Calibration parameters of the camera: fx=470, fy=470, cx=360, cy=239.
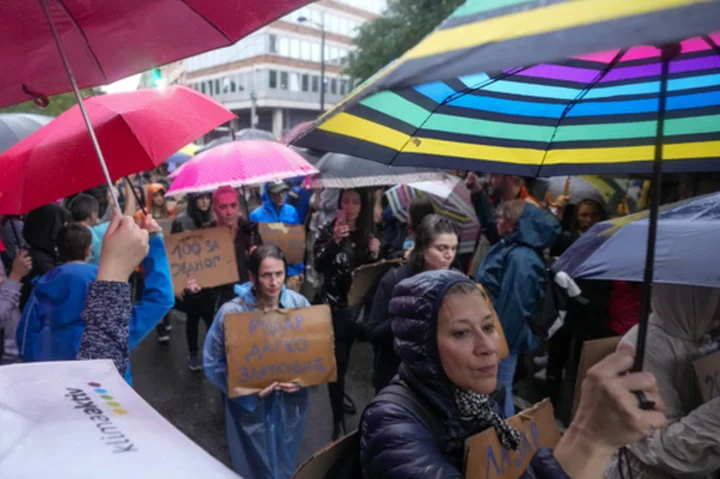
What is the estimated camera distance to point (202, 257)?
377cm

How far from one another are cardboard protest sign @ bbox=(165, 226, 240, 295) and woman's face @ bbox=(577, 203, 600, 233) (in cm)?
315

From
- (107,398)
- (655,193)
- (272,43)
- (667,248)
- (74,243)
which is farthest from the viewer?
(272,43)

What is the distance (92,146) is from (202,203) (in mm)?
2701

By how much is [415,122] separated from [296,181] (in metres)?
5.87

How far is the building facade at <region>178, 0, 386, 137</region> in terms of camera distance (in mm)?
43594

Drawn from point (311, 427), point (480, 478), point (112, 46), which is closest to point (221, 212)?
point (311, 427)

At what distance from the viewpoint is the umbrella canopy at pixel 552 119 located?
1622 millimetres

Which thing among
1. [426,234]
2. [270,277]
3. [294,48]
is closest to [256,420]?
[270,277]

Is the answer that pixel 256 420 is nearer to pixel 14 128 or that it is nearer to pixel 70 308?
pixel 70 308

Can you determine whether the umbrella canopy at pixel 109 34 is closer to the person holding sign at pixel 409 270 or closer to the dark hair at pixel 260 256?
the dark hair at pixel 260 256

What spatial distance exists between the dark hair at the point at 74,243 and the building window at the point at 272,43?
44.6m

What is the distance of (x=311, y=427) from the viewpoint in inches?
157

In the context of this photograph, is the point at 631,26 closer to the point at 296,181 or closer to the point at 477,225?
the point at 477,225

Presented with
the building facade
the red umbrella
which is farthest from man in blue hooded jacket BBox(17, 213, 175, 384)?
the building facade
